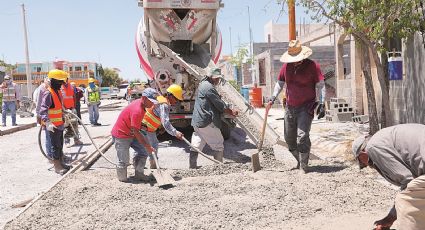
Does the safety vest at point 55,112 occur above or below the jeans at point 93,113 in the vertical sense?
above

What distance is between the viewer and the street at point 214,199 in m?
4.15

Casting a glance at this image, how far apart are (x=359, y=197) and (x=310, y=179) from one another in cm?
88

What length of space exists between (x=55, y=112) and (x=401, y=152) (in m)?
5.65

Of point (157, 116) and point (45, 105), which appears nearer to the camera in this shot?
point (157, 116)

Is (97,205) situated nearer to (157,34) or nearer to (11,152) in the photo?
(157,34)

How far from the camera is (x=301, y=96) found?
236 inches

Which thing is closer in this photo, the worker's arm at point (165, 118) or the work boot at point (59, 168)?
the worker's arm at point (165, 118)

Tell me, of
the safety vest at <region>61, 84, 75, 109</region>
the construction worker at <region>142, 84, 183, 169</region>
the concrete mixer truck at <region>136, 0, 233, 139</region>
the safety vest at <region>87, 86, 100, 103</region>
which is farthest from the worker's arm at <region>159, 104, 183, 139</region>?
the safety vest at <region>87, 86, 100, 103</region>

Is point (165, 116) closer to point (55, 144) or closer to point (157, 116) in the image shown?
point (157, 116)

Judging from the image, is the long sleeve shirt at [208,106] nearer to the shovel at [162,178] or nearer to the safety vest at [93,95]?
the shovel at [162,178]

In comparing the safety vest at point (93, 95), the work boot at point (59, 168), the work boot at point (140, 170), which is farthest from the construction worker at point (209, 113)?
the safety vest at point (93, 95)

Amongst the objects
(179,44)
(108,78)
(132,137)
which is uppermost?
(108,78)

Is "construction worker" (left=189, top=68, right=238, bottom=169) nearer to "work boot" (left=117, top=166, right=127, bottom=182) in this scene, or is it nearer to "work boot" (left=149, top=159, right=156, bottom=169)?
"work boot" (left=149, top=159, right=156, bottom=169)

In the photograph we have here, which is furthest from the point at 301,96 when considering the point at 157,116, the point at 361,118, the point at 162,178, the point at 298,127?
the point at 361,118
